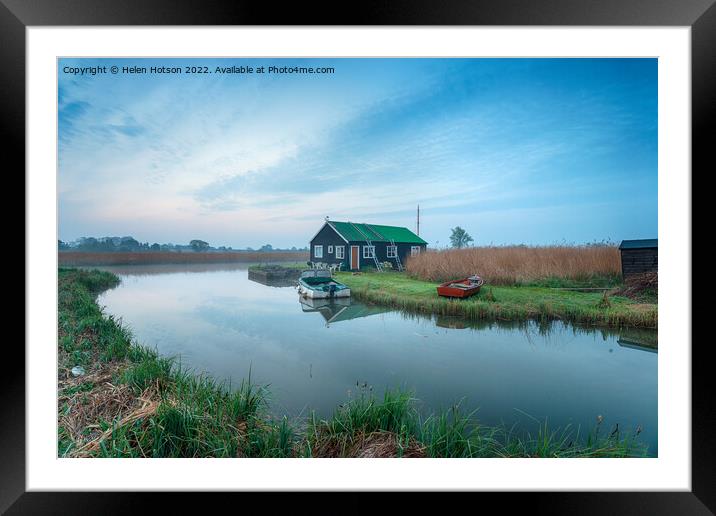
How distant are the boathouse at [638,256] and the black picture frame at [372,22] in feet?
2.86

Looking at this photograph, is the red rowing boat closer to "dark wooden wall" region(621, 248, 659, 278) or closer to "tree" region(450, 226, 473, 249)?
"tree" region(450, 226, 473, 249)

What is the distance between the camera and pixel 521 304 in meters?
3.06

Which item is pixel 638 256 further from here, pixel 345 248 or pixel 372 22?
pixel 345 248

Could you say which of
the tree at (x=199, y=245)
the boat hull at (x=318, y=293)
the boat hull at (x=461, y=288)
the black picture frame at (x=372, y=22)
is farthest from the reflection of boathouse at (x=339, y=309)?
the black picture frame at (x=372, y=22)

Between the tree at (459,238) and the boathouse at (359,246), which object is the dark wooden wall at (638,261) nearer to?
the tree at (459,238)

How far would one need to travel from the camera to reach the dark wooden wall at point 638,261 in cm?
199

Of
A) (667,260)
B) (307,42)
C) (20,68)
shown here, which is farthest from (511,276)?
(20,68)

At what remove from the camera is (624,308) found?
8.79ft

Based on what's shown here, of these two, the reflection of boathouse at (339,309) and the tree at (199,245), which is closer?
the tree at (199,245)

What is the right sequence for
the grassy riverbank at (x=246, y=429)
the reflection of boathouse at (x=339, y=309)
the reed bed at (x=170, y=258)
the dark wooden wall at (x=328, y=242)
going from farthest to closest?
the dark wooden wall at (x=328, y=242) < the reflection of boathouse at (x=339, y=309) < the reed bed at (x=170, y=258) < the grassy riverbank at (x=246, y=429)

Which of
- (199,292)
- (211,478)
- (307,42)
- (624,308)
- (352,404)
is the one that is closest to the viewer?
(211,478)

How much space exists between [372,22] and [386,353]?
223 centimetres

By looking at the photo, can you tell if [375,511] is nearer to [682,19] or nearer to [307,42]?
[307,42]

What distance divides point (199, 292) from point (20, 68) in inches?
84.2
